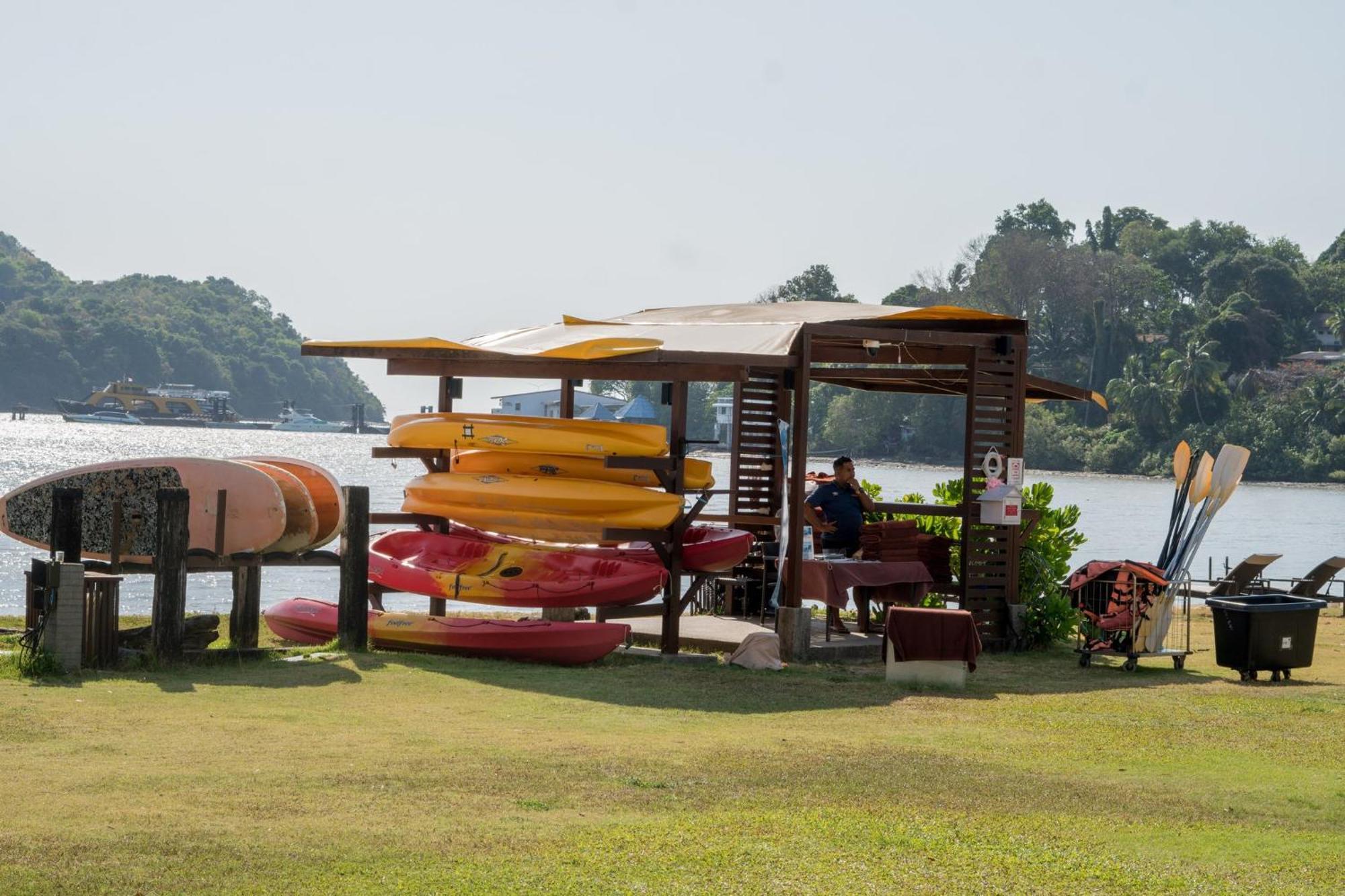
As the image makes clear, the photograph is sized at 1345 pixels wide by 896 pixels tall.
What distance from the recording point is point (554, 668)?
12633 millimetres

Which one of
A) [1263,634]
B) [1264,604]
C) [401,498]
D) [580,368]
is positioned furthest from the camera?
[401,498]

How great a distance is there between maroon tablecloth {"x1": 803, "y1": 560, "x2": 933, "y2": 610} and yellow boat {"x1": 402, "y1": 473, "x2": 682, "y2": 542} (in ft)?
4.50

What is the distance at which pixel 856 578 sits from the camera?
14.1 meters

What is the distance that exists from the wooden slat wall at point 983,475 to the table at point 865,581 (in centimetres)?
44

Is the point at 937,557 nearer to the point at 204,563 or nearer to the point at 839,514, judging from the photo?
the point at 839,514

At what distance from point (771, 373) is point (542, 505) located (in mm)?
3877

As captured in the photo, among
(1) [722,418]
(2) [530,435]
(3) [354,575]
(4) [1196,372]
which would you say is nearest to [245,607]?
(3) [354,575]

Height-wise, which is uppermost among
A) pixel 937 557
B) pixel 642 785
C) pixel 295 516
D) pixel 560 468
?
pixel 560 468

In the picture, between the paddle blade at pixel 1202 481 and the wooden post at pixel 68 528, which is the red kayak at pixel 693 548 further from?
the wooden post at pixel 68 528

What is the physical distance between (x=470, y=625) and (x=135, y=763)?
5114 millimetres

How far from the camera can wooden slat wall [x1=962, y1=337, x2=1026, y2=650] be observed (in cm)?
1488

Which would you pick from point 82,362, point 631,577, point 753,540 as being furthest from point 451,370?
point 82,362

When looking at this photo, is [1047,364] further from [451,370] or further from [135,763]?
[135,763]

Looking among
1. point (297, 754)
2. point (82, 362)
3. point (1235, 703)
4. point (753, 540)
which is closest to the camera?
point (297, 754)
